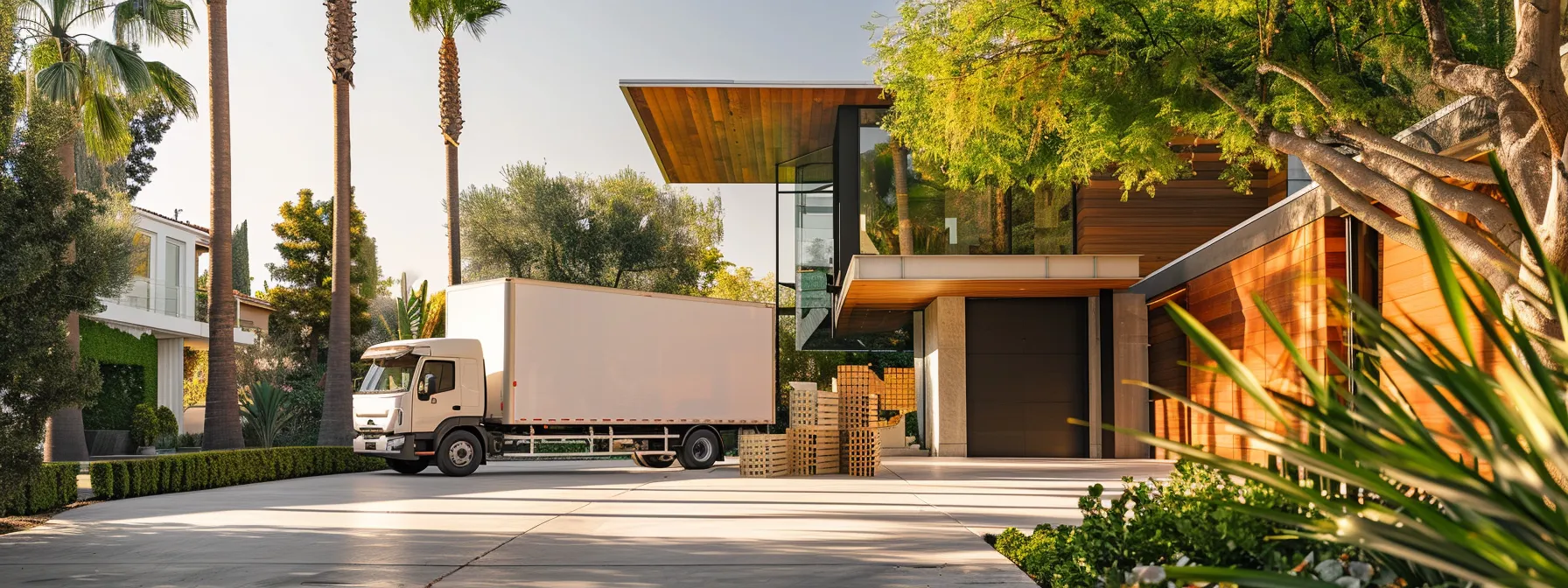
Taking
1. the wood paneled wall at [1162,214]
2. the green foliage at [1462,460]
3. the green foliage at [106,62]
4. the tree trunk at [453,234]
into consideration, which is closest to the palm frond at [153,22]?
the green foliage at [106,62]

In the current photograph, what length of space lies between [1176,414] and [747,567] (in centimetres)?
1673

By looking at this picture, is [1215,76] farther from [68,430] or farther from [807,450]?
[68,430]

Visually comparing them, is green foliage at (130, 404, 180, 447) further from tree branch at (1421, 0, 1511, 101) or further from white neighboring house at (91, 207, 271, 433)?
tree branch at (1421, 0, 1511, 101)

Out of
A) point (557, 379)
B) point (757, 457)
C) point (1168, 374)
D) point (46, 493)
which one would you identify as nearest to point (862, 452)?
point (757, 457)

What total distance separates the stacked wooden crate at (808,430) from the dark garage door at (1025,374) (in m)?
5.99

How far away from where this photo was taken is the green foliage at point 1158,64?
34.4 feet

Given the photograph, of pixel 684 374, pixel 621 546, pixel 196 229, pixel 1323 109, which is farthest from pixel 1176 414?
pixel 196 229

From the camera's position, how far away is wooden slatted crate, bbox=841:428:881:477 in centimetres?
1820

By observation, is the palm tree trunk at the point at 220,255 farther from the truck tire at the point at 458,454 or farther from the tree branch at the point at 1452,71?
the tree branch at the point at 1452,71

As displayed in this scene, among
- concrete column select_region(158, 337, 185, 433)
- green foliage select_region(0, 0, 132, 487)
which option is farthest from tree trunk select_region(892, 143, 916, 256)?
concrete column select_region(158, 337, 185, 433)

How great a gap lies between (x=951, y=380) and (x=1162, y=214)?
5.50 meters

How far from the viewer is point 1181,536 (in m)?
4.62

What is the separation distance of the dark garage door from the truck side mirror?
10.8m

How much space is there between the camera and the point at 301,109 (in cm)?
4078
